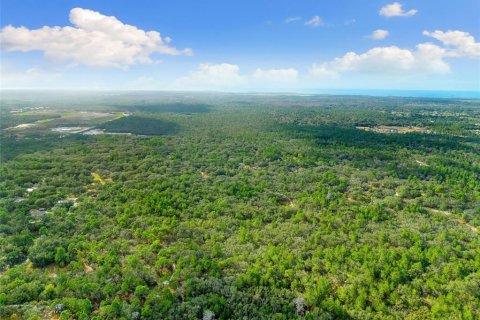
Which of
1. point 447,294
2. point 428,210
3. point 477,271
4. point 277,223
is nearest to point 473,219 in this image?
point 428,210

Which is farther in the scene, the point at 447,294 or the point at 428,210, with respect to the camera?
the point at 428,210

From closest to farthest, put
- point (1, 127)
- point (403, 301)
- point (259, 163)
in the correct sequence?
1. point (403, 301)
2. point (259, 163)
3. point (1, 127)

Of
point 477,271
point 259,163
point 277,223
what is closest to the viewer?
point 477,271

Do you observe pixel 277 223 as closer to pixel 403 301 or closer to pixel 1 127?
pixel 403 301

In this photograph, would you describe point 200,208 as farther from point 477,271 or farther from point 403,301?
point 477,271

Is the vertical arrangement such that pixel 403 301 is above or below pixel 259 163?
below

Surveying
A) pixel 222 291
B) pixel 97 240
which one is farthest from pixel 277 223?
pixel 97 240
